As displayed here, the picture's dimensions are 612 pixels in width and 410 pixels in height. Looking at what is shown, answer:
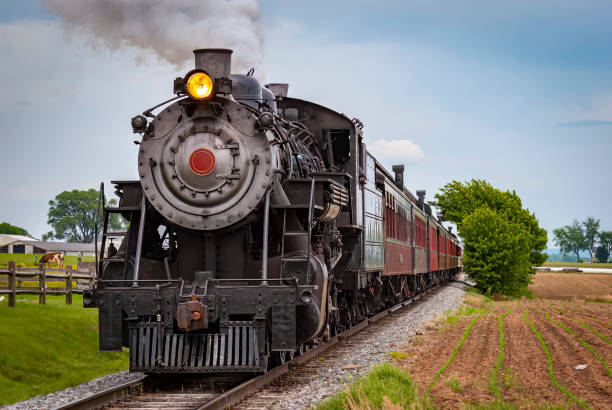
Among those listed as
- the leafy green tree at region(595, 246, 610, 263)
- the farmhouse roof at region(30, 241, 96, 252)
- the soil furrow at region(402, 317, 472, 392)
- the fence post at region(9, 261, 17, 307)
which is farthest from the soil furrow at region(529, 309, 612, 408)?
the leafy green tree at region(595, 246, 610, 263)

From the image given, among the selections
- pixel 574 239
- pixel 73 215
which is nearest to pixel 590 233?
pixel 574 239

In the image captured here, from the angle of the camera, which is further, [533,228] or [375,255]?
[533,228]

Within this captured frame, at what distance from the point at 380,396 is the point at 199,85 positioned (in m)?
4.39

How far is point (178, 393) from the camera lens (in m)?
8.09

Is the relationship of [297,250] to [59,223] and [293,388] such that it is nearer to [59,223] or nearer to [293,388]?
[293,388]

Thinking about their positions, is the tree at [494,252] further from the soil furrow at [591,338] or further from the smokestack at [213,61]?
the smokestack at [213,61]

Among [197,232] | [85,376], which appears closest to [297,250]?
[197,232]

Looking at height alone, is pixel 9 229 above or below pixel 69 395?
above

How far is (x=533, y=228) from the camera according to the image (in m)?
55.5

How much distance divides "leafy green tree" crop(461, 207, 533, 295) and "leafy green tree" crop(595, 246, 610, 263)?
15174 cm

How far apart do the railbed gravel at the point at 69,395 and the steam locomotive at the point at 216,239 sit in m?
0.69

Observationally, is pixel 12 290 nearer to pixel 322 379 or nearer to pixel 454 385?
pixel 322 379

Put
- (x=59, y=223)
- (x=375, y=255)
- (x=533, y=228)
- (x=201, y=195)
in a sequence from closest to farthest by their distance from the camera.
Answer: (x=201, y=195), (x=375, y=255), (x=533, y=228), (x=59, y=223)

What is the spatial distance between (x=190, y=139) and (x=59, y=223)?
4401 inches
